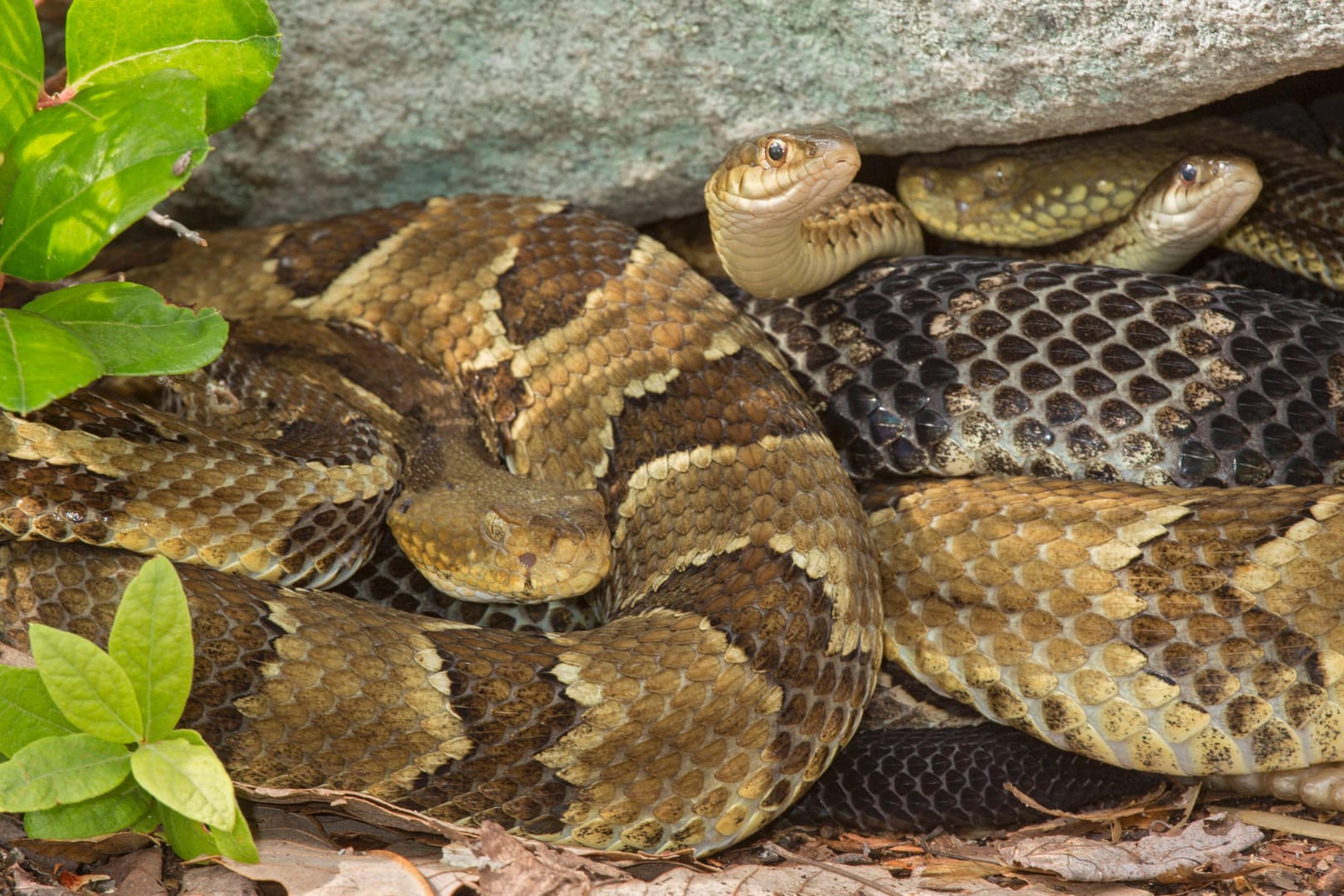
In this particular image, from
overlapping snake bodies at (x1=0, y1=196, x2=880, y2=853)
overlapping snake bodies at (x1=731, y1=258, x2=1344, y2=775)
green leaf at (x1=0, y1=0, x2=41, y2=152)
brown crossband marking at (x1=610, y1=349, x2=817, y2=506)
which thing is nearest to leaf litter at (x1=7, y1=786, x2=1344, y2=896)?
overlapping snake bodies at (x1=0, y1=196, x2=880, y2=853)

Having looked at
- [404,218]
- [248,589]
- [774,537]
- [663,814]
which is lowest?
[663,814]

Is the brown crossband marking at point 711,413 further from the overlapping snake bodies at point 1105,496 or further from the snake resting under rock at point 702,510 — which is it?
the overlapping snake bodies at point 1105,496

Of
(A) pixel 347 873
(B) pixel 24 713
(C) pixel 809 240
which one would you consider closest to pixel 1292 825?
(C) pixel 809 240

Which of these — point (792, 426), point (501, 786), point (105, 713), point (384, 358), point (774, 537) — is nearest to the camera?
point (105, 713)

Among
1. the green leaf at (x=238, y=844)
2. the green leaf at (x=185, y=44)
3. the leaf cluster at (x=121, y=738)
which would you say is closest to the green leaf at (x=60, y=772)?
the leaf cluster at (x=121, y=738)

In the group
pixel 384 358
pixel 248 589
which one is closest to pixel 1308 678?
pixel 248 589

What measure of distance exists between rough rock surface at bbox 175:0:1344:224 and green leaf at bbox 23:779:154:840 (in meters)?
2.79

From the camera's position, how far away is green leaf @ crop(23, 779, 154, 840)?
2654 millimetres

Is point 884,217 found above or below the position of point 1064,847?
above

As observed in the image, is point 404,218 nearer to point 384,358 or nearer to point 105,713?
point 384,358

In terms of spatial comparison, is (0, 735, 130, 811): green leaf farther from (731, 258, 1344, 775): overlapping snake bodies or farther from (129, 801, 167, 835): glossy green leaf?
(731, 258, 1344, 775): overlapping snake bodies

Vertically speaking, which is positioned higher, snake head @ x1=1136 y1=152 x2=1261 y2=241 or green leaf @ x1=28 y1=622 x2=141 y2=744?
snake head @ x1=1136 y1=152 x2=1261 y2=241

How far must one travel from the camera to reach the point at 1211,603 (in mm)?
3320

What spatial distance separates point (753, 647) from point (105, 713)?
5.49 feet
